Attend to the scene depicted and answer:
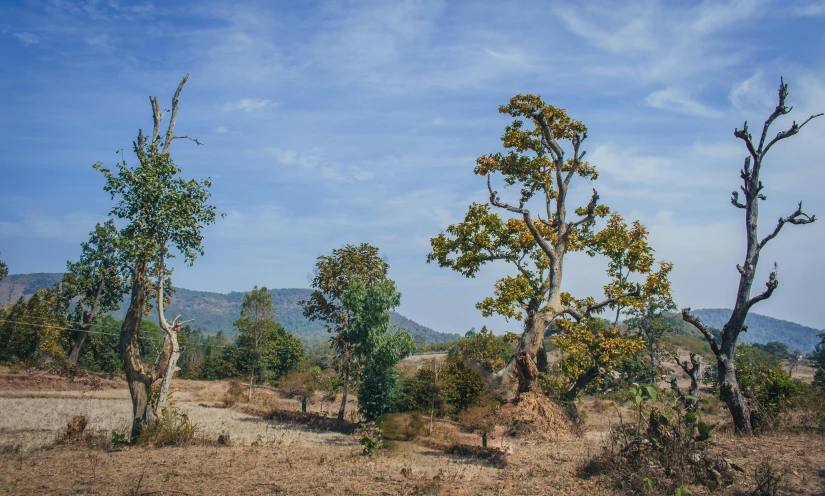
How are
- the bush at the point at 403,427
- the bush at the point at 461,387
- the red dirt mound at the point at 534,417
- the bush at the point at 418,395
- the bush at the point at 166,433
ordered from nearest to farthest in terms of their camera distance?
the red dirt mound at the point at 534,417 < the bush at the point at 166,433 < the bush at the point at 403,427 < the bush at the point at 461,387 < the bush at the point at 418,395

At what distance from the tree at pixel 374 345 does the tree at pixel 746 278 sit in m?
12.4

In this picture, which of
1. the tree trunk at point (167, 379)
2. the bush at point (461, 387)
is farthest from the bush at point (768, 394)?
the tree trunk at point (167, 379)

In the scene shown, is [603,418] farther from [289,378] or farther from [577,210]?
[289,378]

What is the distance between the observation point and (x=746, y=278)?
1119cm

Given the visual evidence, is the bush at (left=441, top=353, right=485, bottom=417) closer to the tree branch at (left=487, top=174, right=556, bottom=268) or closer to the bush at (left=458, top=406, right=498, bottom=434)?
the bush at (left=458, top=406, right=498, bottom=434)

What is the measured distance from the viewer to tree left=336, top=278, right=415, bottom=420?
2108 centimetres

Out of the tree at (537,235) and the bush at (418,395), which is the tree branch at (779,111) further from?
the bush at (418,395)

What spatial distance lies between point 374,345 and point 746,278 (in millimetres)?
13716

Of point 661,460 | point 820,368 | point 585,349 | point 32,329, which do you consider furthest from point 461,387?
point 820,368

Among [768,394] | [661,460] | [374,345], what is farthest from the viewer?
[374,345]

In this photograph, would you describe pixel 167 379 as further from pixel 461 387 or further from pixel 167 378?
pixel 461 387

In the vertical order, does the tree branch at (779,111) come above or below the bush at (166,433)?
above

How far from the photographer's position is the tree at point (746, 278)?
10.8 m

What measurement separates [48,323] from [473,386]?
1420 inches
